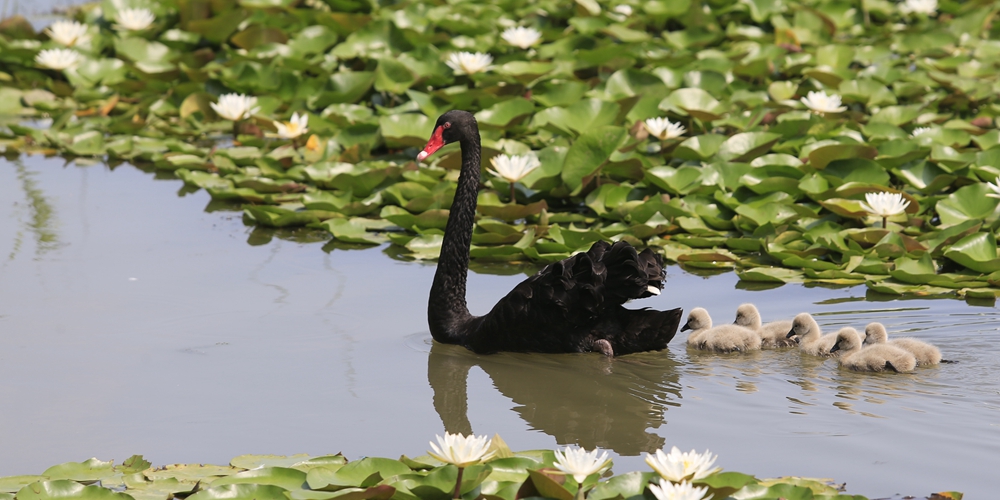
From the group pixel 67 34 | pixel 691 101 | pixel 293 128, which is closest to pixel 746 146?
pixel 691 101

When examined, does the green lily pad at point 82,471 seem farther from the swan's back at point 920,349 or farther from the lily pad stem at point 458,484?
the swan's back at point 920,349

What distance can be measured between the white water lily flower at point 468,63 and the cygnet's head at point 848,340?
423 centimetres

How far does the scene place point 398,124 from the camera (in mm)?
6988

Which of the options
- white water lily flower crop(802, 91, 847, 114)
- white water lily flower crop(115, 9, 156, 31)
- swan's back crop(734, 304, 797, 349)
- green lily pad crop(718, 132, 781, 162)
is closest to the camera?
swan's back crop(734, 304, 797, 349)

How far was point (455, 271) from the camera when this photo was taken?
15.3 feet

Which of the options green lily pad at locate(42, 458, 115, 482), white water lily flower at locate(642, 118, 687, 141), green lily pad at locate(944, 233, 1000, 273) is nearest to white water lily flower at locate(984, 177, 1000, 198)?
green lily pad at locate(944, 233, 1000, 273)

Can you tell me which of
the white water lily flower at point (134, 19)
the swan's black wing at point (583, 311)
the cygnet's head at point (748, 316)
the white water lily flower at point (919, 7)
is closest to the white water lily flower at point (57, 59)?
the white water lily flower at point (134, 19)

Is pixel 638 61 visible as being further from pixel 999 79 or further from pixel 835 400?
pixel 835 400

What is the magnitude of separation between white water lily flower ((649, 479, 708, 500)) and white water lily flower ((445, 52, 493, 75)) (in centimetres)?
554

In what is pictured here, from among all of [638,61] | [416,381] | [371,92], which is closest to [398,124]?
[371,92]

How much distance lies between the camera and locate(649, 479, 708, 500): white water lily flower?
103 inches

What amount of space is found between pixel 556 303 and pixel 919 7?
23.5 feet

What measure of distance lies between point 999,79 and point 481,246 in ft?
14.6

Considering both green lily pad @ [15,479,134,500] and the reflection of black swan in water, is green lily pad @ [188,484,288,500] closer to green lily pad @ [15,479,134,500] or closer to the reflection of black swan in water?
green lily pad @ [15,479,134,500]
